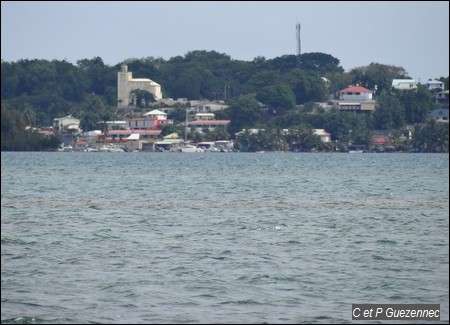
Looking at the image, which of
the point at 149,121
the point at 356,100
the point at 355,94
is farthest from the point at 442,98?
the point at 149,121

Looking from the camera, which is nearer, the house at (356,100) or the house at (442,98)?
the house at (442,98)

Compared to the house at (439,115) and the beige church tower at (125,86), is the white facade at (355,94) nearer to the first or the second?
the house at (439,115)

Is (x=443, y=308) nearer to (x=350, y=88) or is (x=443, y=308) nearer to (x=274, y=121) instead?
(x=274, y=121)

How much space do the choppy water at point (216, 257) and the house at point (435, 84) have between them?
127 meters

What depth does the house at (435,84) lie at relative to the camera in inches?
6811

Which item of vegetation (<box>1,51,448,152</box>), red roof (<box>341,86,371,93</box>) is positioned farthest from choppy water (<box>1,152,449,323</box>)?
red roof (<box>341,86,371,93</box>)

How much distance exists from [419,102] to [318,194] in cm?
11542

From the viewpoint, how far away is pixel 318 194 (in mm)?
52188

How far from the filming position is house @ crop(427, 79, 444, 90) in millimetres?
172988

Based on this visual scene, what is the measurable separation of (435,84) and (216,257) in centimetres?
15334

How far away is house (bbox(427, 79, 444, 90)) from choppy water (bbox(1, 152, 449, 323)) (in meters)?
127

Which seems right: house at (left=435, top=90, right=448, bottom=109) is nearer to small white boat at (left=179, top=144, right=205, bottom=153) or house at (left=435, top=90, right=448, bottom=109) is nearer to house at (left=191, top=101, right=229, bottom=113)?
house at (left=191, top=101, right=229, bottom=113)

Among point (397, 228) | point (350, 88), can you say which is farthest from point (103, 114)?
point (397, 228)

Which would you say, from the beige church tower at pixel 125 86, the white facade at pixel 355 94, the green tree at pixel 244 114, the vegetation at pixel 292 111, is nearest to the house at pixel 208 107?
the vegetation at pixel 292 111
